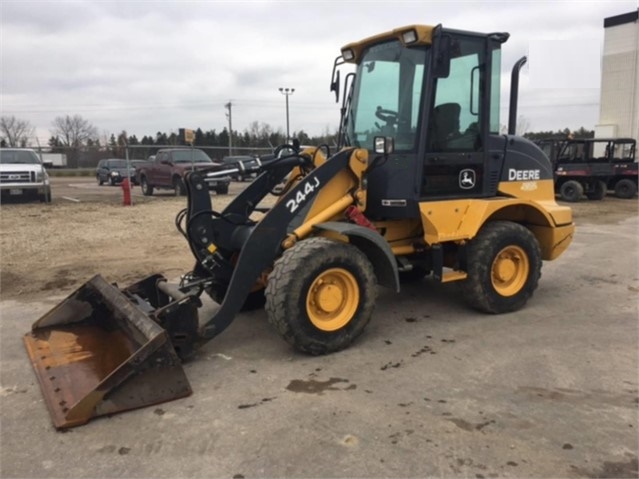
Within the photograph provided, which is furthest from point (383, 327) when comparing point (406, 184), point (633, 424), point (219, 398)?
point (633, 424)

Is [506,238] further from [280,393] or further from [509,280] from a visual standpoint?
[280,393]

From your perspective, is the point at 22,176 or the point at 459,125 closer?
the point at 459,125

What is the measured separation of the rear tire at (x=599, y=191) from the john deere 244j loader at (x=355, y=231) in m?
15.6

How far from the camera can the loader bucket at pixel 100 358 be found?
11.9 feet

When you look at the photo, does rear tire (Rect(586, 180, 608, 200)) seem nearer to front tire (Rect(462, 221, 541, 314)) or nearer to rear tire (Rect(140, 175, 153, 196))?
front tire (Rect(462, 221, 541, 314))

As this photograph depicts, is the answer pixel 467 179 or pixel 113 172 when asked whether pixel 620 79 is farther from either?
pixel 467 179

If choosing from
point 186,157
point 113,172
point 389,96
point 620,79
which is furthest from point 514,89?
point 620,79

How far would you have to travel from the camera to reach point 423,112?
5.24 metres

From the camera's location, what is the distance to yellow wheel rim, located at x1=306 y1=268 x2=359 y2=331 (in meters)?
4.59

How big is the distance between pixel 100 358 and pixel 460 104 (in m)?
4.11

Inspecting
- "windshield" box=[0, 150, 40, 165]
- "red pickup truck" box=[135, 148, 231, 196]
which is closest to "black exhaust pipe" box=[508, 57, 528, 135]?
"red pickup truck" box=[135, 148, 231, 196]

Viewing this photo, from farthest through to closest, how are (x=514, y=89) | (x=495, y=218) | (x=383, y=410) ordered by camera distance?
(x=495, y=218)
(x=514, y=89)
(x=383, y=410)

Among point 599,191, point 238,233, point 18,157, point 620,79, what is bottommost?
point 599,191

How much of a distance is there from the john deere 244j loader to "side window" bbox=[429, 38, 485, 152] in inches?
0.6
